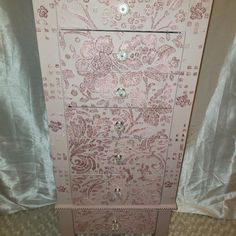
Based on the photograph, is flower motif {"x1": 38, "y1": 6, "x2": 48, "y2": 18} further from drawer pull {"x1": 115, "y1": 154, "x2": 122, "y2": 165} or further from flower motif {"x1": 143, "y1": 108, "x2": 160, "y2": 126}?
drawer pull {"x1": 115, "y1": 154, "x2": 122, "y2": 165}

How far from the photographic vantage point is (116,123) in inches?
39.6

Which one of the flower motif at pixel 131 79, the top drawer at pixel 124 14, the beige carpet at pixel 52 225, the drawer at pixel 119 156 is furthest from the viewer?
the beige carpet at pixel 52 225

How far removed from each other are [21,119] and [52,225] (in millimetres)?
547

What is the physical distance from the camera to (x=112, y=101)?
3.17 ft

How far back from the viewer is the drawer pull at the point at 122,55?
0.88 m

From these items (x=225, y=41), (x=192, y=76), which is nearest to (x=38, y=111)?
(x=192, y=76)

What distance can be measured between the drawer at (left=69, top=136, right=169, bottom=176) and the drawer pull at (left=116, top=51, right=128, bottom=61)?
0.97 feet

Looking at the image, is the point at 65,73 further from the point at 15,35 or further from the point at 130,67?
the point at 15,35

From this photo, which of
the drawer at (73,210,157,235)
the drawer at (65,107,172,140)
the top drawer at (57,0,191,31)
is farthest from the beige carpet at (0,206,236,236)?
the top drawer at (57,0,191,31)

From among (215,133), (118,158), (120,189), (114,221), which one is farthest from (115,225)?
(215,133)

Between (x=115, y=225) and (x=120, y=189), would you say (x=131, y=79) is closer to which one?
(x=120, y=189)

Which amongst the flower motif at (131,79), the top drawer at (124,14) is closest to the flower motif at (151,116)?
the flower motif at (131,79)

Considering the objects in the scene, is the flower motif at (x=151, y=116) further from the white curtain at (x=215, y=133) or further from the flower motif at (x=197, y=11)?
the white curtain at (x=215, y=133)

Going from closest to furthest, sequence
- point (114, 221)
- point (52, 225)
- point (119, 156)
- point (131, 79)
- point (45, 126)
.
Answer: point (131, 79) → point (119, 156) → point (114, 221) → point (45, 126) → point (52, 225)
